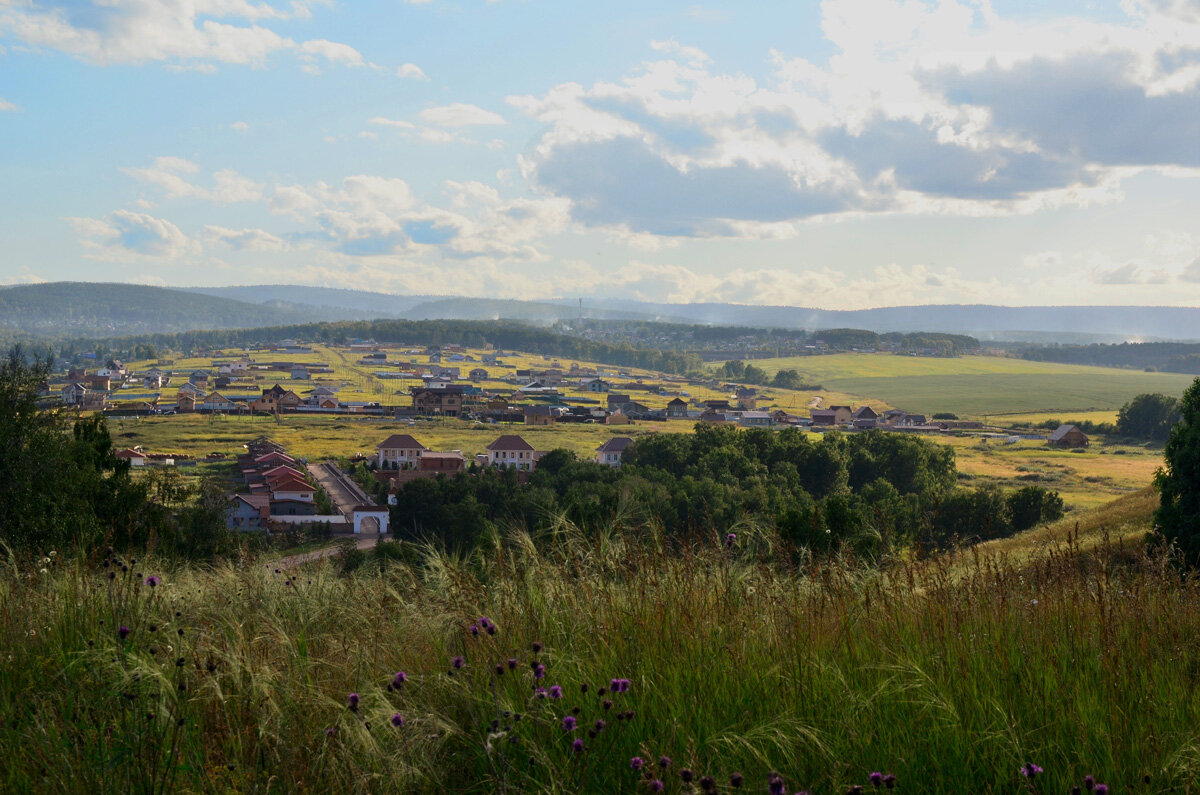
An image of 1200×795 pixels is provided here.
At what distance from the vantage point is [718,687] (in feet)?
10.1

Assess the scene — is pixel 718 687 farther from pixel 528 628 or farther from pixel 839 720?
pixel 528 628

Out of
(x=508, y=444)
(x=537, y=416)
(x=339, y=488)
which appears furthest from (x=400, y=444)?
(x=537, y=416)

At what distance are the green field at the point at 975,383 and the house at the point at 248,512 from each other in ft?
284

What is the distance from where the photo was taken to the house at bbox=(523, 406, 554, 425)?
92688 mm

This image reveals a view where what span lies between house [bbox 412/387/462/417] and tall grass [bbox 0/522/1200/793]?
3767 inches

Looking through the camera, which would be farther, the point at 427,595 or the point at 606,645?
the point at 427,595

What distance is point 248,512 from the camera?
41.2 m

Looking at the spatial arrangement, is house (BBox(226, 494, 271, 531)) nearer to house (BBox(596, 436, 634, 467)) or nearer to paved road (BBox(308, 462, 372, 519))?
paved road (BBox(308, 462, 372, 519))

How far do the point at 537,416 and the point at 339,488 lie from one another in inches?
1691

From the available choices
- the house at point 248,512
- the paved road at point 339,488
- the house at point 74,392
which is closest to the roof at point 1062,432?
the paved road at point 339,488

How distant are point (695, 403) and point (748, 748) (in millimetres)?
112001

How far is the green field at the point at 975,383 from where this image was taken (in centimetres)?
11219

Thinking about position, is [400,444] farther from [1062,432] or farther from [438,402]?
[1062,432]

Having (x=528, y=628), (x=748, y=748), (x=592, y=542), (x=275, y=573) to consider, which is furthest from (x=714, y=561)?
(x=275, y=573)
